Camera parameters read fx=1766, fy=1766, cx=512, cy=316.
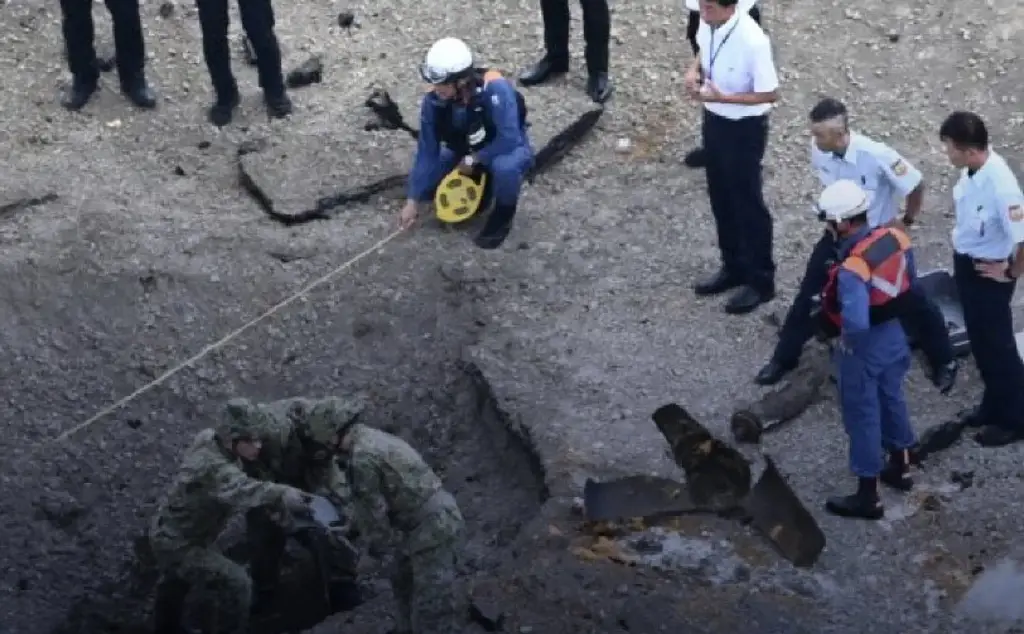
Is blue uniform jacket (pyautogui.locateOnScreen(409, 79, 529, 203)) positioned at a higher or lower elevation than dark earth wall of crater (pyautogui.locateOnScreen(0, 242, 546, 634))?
higher

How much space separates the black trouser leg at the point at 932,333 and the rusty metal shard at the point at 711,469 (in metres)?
1.21

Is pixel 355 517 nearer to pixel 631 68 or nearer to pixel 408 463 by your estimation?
pixel 408 463

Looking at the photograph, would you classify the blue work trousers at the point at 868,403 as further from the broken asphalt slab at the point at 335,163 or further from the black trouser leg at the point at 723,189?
the broken asphalt slab at the point at 335,163

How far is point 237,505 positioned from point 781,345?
10.3ft

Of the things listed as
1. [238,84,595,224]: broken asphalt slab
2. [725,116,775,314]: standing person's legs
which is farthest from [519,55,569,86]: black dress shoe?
[725,116,775,314]: standing person's legs

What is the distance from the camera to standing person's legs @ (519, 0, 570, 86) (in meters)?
12.4

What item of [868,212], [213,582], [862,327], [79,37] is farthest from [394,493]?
[79,37]

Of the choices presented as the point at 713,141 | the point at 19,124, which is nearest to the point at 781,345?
the point at 713,141

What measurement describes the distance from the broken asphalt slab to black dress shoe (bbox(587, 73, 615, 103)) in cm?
12

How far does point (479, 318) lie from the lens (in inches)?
408

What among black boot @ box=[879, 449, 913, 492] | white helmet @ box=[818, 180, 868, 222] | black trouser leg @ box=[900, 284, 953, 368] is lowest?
black boot @ box=[879, 449, 913, 492]

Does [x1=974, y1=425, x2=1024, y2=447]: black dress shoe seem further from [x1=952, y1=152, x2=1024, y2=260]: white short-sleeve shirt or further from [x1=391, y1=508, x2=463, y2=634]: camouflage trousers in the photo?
[x1=391, y1=508, x2=463, y2=634]: camouflage trousers

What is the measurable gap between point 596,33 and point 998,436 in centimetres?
452

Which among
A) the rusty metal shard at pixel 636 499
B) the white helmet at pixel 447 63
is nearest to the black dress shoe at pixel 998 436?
the rusty metal shard at pixel 636 499
